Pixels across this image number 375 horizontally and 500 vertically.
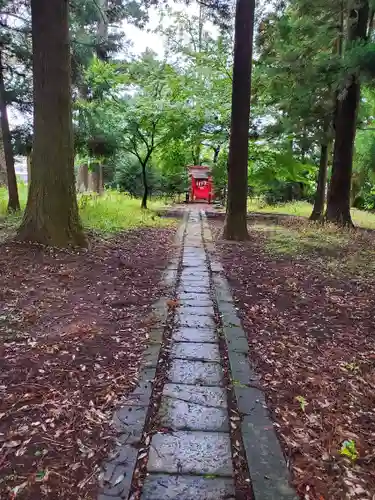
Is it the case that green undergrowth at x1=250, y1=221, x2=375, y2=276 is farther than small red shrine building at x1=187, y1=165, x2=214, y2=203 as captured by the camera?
No

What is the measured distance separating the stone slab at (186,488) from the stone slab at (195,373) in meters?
0.80

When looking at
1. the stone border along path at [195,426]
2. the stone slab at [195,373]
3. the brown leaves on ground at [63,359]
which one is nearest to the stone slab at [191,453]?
the stone border along path at [195,426]

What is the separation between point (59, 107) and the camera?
5.20 m

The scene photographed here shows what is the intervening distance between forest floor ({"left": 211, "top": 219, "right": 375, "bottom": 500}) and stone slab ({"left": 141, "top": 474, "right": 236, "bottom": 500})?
33cm

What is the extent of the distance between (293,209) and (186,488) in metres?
13.8

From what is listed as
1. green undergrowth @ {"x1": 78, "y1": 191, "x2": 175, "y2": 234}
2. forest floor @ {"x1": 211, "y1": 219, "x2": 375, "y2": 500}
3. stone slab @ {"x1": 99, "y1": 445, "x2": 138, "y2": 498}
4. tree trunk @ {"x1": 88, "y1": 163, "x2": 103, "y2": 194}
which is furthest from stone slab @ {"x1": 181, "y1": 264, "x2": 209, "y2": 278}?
tree trunk @ {"x1": 88, "y1": 163, "x2": 103, "y2": 194}

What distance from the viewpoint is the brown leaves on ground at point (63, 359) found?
5.75 feet

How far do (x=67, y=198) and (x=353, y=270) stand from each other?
408 cm

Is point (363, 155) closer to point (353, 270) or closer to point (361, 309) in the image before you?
point (353, 270)

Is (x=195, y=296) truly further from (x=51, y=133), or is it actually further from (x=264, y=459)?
(x=51, y=133)

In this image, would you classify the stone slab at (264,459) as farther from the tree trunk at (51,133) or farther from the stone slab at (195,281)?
the tree trunk at (51,133)

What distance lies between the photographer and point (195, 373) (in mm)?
2613

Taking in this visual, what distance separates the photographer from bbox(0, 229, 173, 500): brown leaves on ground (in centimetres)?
175

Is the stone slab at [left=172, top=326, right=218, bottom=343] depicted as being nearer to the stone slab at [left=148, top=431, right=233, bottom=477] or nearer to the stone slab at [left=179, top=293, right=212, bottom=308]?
the stone slab at [left=179, top=293, right=212, bottom=308]
